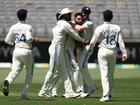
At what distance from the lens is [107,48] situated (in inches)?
546

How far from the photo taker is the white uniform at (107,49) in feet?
45.2

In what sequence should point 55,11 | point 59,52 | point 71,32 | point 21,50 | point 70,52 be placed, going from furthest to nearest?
point 55,11 → point 70,52 → point 71,32 → point 59,52 → point 21,50

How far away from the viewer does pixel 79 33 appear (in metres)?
15.6

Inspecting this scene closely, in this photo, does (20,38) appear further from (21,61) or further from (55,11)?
(55,11)

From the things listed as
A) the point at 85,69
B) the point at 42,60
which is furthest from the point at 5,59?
the point at 85,69

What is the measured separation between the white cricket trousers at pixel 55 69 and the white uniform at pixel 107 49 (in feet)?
3.31

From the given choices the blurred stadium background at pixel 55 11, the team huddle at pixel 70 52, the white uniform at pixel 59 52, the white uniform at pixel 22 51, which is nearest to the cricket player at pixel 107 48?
the team huddle at pixel 70 52

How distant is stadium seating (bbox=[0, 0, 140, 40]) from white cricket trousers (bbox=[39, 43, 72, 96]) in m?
26.9

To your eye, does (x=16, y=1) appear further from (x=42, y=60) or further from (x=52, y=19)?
(x=42, y=60)

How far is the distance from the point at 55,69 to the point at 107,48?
1.58m

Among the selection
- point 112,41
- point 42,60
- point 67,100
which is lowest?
point 42,60

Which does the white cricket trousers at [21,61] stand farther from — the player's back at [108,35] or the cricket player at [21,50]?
the player's back at [108,35]

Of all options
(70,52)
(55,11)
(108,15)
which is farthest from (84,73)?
(55,11)

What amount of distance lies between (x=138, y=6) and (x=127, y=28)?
9.66ft
